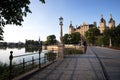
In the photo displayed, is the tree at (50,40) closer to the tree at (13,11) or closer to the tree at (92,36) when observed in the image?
the tree at (92,36)

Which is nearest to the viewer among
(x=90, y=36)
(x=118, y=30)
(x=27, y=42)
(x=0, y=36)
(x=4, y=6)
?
(x=4, y=6)

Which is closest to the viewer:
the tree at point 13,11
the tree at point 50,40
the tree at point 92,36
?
the tree at point 13,11

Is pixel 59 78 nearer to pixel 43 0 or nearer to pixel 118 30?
pixel 43 0

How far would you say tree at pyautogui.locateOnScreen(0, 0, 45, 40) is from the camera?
389 inches

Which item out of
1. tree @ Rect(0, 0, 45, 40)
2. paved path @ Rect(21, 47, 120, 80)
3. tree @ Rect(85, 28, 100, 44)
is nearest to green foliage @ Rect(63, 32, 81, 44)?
tree @ Rect(85, 28, 100, 44)

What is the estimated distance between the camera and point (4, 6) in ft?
32.3

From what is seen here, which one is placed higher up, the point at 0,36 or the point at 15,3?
the point at 15,3

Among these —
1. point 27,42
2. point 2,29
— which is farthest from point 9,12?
point 27,42

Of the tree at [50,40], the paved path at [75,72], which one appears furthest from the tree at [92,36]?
the paved path at [75,72]

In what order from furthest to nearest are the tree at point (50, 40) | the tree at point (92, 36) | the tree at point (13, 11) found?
the tree at point (92, 36) < the tree at point (50, 40) < the tree at point (13, 11)

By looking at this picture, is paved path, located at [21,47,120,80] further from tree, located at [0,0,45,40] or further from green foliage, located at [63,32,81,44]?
green foliage, located at [63,32,81,44]

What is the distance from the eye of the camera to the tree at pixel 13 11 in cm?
989

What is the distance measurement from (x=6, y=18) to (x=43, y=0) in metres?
2.11

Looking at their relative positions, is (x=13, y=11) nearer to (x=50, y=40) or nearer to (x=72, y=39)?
(x=72, y=39)
